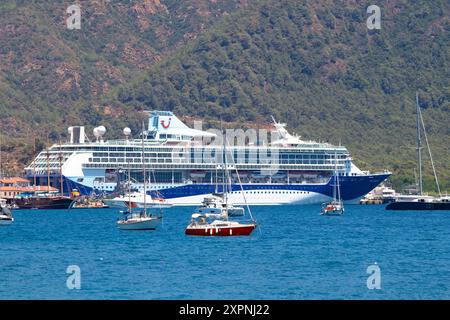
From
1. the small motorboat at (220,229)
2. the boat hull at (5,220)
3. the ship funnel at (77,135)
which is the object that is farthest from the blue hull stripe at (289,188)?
the small motorboat at (220,229)

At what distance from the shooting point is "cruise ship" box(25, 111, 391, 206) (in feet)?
478

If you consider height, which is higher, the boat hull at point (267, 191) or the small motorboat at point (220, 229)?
the boat hull at point (267, 191)

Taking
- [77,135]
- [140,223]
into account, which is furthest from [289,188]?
[140,223]

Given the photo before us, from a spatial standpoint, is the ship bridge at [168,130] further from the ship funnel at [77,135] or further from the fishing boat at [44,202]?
the fishing boat at [44,202]

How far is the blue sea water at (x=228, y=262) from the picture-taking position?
4631 cm

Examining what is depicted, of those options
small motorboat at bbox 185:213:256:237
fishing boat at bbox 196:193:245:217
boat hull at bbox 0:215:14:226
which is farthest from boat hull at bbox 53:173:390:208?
small motorboat at bbox 185:213:256:237

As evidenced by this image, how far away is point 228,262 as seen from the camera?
57531 millimetres

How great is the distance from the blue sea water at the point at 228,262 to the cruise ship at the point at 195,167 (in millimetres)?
48300

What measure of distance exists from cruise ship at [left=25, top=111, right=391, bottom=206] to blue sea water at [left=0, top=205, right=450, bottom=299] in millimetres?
48300

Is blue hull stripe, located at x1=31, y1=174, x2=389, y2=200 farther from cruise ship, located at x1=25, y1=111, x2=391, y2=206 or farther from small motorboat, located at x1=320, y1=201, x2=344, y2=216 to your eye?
small motorboat, located at x1=320, y1=201, x2=344, y2=216

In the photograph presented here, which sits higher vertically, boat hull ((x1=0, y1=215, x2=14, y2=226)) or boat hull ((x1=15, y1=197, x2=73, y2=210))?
boat hull ((x1=15, y1=197, x2=73, y2=210))
